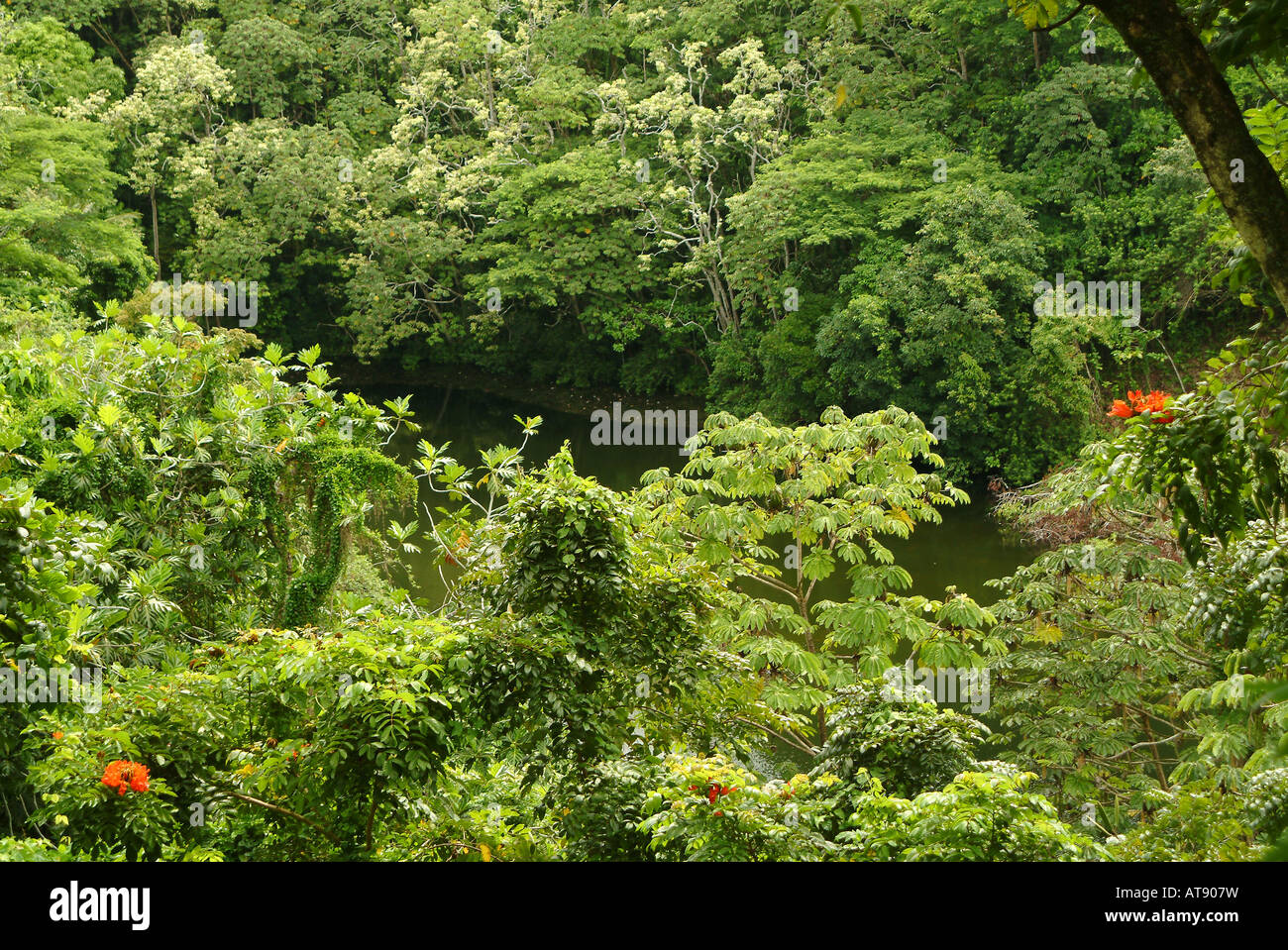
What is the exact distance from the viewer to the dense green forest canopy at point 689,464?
10.1ft

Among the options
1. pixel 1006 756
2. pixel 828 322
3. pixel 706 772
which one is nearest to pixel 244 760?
pixel 706 772

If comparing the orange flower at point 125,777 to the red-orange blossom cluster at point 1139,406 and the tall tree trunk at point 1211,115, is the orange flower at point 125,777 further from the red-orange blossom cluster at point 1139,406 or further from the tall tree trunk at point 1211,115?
the tall tree trunk at point 1211,115

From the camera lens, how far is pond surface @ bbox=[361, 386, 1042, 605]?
13484mm

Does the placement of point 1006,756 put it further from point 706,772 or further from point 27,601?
point 27,601

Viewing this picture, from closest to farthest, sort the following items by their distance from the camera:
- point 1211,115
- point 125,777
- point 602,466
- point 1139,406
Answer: point 1211,115
point 125,777
point 1139,406
point 602,466

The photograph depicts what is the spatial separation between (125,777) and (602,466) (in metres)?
15.1

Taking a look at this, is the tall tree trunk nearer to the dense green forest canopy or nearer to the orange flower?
the dense green forest canopy

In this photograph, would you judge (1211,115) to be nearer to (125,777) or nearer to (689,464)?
(125,777)

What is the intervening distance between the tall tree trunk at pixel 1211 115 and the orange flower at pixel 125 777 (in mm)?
3057

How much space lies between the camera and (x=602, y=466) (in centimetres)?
1820

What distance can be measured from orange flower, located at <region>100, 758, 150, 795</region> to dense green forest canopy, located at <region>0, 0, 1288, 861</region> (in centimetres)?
2

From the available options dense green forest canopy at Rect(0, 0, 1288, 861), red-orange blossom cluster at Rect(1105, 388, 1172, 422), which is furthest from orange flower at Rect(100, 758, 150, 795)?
red-orange blossom cluster at Rect(1105, 388, 1172, 422)

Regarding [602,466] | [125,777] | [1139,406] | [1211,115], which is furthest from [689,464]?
[602,466]

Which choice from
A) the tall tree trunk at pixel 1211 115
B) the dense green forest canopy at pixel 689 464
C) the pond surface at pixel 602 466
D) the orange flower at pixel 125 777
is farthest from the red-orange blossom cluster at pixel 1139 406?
the pond surface at pixel 602 466
